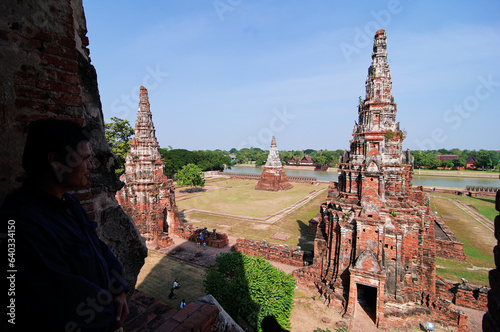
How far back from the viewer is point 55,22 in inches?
89.5

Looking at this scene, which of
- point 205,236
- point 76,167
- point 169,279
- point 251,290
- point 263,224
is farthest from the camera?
point 263,224

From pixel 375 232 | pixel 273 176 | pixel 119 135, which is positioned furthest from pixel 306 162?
pixel 375 232

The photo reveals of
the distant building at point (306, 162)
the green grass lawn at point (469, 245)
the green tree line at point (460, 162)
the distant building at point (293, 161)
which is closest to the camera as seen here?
the green grass lawn at point (469, 245)

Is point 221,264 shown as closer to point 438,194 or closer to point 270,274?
point 270,274

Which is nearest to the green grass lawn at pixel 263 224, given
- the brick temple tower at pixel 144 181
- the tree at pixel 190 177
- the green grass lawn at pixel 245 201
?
the green grass lawn at pixel 245 201

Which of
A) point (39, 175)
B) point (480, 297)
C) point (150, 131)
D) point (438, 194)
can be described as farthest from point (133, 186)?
point (438, 194)

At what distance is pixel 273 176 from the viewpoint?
40844mm

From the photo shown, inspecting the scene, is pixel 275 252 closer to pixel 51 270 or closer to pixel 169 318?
pixel 169 318

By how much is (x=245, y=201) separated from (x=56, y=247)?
→ 31358 mm

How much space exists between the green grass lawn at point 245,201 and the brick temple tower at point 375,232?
46.7 feet

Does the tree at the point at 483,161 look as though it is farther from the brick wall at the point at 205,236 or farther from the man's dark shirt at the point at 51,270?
the man's dark shirt at the point at 51,270

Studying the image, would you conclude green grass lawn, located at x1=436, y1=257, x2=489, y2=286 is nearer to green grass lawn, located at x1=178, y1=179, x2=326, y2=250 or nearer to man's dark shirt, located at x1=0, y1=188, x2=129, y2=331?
green grass lawn, located at x1=178, y1=179, x2=326, y2=250

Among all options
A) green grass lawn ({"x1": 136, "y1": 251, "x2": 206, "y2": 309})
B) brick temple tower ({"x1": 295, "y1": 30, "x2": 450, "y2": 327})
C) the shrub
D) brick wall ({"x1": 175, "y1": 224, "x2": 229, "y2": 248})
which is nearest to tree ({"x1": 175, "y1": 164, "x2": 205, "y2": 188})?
brick wall ({"x1": 175, "y1": 224, "x2": 229, "y2": 248})

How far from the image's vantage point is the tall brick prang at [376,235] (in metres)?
9.65
